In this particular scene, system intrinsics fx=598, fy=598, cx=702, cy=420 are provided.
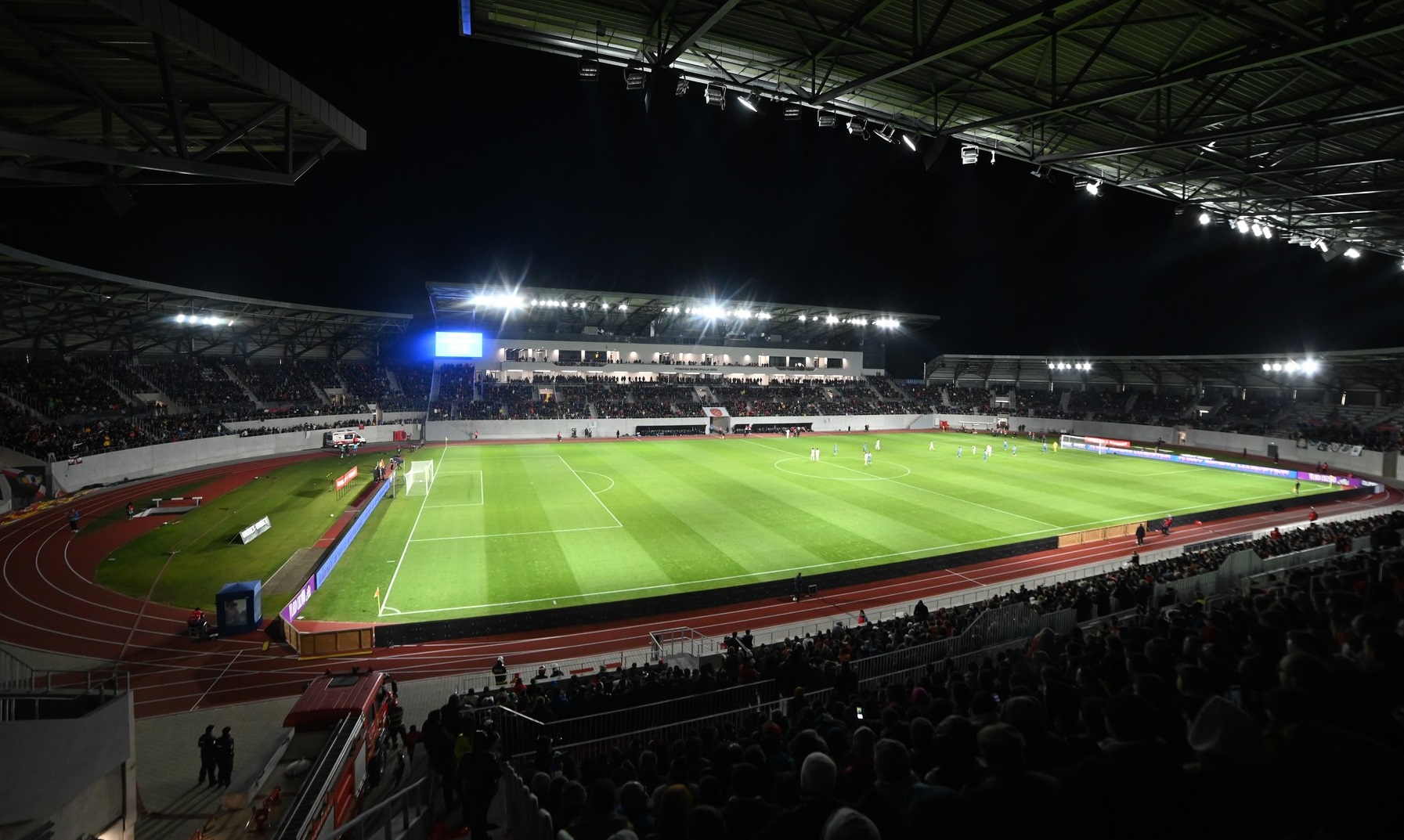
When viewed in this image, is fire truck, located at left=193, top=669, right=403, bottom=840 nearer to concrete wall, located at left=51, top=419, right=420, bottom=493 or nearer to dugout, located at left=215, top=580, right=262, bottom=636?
dugout, located at left=215, top=580, right=262, bottom=636

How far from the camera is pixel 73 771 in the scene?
8.24 meters

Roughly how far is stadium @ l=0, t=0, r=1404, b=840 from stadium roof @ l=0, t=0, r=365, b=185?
0.08m

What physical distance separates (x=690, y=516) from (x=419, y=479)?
1713 cm

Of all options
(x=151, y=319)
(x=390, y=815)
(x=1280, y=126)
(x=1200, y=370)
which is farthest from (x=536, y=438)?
(x=1200, y=370)

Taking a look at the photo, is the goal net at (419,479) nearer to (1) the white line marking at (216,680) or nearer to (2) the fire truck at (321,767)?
(1) the white line marking at (216,680)

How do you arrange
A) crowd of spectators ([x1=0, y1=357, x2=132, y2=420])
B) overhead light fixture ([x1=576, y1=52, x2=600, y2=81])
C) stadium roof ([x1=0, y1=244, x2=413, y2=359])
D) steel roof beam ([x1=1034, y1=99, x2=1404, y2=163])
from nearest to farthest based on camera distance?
steel roof beam ([x1=1034, y1=99, x2=1404, y2=163])
overhead light fixture ([x1=576, y1=52, x2=600, y2=81])
stadium roof ([x1=0, y1=244, x2=413, y2=359])
crowd of spectators ([x1=0, y1=357, x2=132, y2=420])

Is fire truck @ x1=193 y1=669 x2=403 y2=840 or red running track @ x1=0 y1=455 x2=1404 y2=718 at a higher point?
fire truck @ x1=193 y1=669 x2=403 y2=840

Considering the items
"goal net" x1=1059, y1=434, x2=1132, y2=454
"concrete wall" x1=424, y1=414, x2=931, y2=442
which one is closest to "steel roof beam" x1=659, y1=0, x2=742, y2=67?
"concrete wall" x1=424, y1=414, x2=931, y2=442

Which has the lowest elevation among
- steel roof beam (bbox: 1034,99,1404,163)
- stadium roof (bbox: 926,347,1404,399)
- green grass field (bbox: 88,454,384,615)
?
green grass field (bbox: 88,454,384,615)

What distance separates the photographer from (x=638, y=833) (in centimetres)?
389

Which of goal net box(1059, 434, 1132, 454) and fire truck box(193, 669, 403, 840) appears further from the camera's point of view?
goal net box(1059, 434, 1132, 454)

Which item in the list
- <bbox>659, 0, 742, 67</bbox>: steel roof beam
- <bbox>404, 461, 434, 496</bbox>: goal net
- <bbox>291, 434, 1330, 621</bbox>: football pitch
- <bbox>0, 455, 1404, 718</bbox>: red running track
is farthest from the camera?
<bbox>404, 461, 434, 496</bbox>: goal net

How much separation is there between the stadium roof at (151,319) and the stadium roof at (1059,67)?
28.1m

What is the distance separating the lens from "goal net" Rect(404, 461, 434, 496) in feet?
102
